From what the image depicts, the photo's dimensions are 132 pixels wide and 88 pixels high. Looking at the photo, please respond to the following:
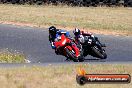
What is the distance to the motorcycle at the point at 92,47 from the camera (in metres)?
17.4

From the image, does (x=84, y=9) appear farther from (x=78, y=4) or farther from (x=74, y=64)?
(x=74, y=64)

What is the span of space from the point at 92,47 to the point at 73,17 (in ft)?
57.7

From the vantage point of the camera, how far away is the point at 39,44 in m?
22.7

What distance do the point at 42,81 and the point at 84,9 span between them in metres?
27.8

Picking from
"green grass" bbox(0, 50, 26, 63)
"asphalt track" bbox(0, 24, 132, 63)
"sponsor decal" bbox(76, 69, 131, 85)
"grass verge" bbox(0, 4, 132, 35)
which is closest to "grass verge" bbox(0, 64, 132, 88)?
"sponsor decal" bbox(76, 69, 131, 85)

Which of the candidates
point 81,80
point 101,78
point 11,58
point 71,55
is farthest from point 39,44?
point 101,78

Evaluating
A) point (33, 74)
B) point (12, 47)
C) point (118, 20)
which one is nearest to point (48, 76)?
point (33, 74)

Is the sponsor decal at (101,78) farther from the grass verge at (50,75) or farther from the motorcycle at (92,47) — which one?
the motorcycle at (92,47)

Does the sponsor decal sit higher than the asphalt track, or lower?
higher

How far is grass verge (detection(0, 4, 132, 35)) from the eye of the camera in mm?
29781

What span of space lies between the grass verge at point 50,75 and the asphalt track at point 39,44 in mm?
2552

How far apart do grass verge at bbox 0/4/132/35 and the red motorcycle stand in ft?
35.0

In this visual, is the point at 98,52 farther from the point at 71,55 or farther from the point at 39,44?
the point at 39,44

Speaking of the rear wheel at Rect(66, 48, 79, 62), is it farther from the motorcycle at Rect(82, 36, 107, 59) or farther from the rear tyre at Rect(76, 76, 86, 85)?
the rear tyre at Rect(76, 76, 86, 85)
